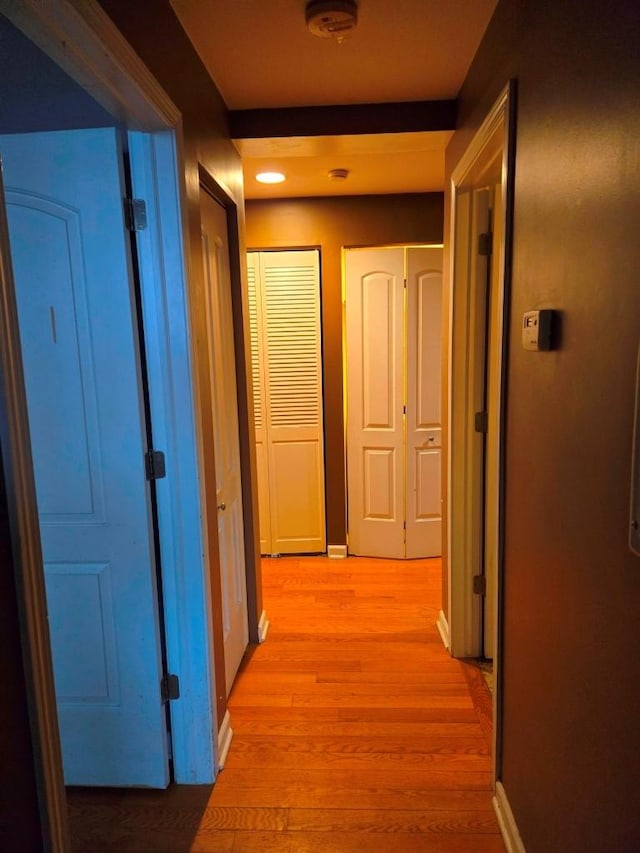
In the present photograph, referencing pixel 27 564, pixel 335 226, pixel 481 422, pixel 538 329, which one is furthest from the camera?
pixel 335 226

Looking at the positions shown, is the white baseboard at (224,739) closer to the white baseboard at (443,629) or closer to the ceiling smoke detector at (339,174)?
the white baseboard at (443,629)

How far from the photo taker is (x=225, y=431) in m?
2.15

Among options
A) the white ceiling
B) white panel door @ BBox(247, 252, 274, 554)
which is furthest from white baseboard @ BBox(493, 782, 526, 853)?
the white ceiling

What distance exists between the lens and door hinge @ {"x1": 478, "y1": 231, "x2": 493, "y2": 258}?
2.12 meters

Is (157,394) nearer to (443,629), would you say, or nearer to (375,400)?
(443,629)

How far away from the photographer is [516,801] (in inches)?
55.9

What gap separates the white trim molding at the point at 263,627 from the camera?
258cm

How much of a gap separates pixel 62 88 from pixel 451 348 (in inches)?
65.5

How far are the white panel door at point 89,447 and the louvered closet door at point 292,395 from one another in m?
2.07

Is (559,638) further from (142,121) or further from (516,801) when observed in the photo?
(142,121)

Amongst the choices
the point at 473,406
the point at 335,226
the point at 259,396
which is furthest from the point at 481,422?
the point at 335,226

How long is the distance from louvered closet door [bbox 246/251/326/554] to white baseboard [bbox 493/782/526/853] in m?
2.25

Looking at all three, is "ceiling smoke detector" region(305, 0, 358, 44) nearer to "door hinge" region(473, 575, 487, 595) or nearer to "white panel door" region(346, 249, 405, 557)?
"white panel door" region(346, 249, 405, 557)

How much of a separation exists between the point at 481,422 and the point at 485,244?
2.53ft
